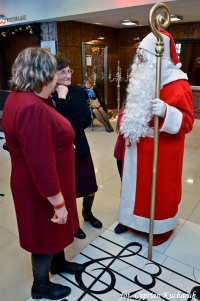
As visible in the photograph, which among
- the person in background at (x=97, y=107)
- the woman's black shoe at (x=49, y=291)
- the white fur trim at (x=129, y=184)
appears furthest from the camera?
the person in background at (x=97, y=107)

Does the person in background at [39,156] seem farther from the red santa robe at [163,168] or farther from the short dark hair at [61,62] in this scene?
the red santa robe at [163,168]

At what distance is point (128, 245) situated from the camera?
201cm

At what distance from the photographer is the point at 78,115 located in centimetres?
185

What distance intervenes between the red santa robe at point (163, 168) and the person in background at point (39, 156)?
2.13 feet

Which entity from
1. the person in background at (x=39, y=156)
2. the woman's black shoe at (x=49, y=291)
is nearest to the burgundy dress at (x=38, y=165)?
the person in background at (x=39, y=156)

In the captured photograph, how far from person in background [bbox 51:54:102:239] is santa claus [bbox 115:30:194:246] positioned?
30 centimetres

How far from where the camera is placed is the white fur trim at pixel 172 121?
1.57 meters

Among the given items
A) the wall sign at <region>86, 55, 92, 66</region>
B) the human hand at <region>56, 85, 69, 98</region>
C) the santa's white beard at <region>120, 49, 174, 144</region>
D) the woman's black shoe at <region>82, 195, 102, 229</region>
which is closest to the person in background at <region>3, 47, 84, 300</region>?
the human hand at <region>56, 85, 69, 98</region>

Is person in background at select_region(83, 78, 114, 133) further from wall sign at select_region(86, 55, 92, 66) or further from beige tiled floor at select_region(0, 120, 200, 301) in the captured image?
beige tiled floor at select_region(0, 120, 200, 301)

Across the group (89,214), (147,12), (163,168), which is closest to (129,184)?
(163,168)

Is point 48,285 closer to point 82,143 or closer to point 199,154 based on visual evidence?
point 82,143

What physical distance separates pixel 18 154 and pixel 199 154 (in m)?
3.53

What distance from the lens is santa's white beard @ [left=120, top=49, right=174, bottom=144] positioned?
5.51 ft

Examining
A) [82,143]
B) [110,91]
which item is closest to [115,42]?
[110,91]
